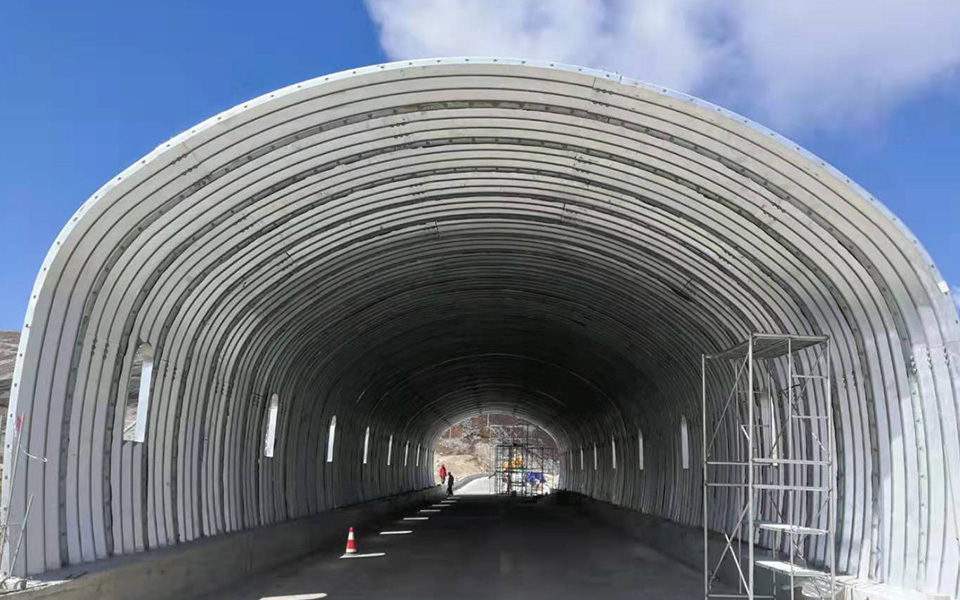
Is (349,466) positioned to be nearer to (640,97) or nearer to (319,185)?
(319,185)

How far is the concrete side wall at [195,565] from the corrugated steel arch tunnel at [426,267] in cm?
36

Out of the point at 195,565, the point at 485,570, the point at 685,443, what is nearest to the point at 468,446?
the point at 685,443

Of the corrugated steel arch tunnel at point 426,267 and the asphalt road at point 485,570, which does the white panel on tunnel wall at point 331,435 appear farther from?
the corrugated steel arch tunnel at point 426,267

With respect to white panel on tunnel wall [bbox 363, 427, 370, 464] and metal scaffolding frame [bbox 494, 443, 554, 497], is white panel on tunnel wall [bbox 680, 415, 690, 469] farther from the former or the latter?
metal scaffolding frame [bbox 494, 443, 554, 497]

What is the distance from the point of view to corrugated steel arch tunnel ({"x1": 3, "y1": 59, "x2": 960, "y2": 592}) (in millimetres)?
9812

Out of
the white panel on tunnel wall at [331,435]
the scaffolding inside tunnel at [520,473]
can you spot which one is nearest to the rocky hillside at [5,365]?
the white panel on tunnel wall at [331,435]

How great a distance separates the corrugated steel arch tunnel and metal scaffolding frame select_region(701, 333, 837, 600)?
460mm

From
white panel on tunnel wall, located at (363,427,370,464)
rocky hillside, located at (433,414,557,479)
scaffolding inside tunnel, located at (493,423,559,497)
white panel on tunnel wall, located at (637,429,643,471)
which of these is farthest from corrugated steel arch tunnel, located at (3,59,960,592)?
rocky hillside, located at (433,414,557,479)

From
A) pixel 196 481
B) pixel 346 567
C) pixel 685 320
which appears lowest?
pixel 346 567

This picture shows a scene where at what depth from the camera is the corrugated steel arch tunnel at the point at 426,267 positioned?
9812 mm

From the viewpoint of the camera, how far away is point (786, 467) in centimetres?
1372

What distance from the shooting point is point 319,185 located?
39.6 ft

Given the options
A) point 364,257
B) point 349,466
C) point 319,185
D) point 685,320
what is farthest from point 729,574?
point 349,466

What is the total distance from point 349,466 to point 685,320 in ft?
41.3
